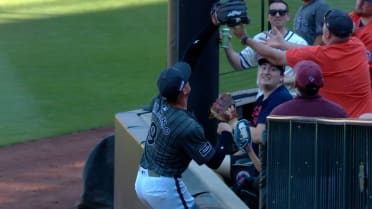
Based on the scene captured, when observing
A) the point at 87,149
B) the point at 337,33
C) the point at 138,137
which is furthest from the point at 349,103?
the point at 87,149

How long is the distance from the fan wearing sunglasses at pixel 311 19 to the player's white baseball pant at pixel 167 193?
4.33 meters

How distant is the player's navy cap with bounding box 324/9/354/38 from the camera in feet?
16.5

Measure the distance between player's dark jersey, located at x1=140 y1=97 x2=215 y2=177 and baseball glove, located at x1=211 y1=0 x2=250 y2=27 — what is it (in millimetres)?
706

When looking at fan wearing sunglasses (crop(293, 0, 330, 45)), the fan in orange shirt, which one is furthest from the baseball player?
fan wearing sunglasses (crop(293, 0, 330, 45))

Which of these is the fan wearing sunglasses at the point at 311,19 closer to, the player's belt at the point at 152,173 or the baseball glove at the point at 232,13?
the baseball glove at the point at 232,13

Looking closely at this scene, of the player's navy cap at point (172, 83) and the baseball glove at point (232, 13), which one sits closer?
the player's navy cap at point (172, 83)

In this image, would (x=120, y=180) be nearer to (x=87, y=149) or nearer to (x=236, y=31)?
(x=236, y=31)

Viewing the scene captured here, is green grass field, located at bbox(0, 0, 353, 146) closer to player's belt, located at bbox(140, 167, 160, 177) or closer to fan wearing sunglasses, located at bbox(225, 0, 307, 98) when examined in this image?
fan wearing sunglasses, located at bbox(225, 0, 307, 98)

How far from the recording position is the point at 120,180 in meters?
6.87

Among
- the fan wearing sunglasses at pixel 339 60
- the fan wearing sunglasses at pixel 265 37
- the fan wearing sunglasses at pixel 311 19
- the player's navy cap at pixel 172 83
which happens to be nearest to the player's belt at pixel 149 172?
the player's navy cap at pixel 172 83

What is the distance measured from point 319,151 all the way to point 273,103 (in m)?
1.38

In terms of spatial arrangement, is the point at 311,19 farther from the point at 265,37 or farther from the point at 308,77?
the point at 308,77

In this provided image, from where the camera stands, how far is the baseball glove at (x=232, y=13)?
5320 millimetres

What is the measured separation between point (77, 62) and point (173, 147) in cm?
959
